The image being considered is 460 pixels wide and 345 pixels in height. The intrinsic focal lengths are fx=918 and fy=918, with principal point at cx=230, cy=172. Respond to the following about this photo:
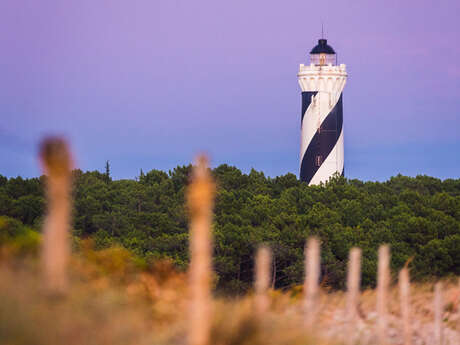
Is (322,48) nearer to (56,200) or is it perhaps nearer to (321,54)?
(321,54)

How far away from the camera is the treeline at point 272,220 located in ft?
109

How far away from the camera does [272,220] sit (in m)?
37.1

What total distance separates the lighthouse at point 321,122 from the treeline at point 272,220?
5.20 ft

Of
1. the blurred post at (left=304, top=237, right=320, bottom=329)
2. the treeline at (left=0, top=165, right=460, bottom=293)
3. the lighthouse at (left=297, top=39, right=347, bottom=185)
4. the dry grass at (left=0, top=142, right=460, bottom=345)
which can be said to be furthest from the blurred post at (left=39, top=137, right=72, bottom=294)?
the lighthouse at (left=297, top=39, right=347, bottom=185)

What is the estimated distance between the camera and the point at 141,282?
8.20m

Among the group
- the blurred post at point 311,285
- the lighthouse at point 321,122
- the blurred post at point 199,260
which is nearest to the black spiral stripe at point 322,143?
the lighthouse at point 321,122

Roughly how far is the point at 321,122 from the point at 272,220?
12.4 meters

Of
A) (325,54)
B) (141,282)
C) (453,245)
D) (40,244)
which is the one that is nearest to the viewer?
(40,244)

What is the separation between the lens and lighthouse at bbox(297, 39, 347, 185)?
158 feet

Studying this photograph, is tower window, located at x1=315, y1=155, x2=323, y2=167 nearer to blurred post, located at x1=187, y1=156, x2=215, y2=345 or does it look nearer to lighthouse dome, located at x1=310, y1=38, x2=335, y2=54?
lighthouse dome, located at x1=310, y1=38, x2=335, y2=54

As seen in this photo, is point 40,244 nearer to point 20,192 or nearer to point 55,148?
point 55,148

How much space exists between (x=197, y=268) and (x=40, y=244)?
7.62ft

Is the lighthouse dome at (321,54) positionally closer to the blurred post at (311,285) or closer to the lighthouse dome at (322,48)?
the lighthouse dome at (322,48)

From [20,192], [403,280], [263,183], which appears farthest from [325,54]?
[403,280]
